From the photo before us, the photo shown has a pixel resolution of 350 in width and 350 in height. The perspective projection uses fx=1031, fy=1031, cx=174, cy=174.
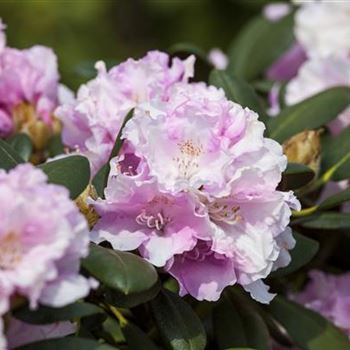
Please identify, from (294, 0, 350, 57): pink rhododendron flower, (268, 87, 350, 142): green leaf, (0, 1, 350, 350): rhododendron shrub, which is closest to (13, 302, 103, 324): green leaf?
(0, 1, 350, 350): rhododendron shrub

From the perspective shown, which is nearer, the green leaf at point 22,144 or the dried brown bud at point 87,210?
the dried brown bud at point 87,210

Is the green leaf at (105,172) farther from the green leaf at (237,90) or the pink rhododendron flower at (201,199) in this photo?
the green leaf at (237,90)

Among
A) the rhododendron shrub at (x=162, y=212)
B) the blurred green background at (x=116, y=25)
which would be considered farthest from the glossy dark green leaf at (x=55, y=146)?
the blurred green background at (x=116, y=25)

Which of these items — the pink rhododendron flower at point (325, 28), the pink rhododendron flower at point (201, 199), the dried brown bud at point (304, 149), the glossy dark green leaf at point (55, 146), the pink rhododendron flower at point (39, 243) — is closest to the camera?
the pink rhododendron flower at point (39, 243)

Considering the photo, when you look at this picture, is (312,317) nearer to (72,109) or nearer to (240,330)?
Answer: (240,330)

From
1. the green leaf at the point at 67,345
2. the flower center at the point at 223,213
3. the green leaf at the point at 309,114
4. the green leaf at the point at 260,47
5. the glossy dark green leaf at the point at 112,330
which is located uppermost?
the flower center at the point at 223,213

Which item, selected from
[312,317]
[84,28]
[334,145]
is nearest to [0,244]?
[312,317]

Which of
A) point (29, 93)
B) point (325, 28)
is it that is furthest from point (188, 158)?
point (325, 28)

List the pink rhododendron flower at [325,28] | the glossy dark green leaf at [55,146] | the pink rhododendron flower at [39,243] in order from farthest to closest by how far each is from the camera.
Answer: the pink rhododendron flower at [325,28], the glossy dark green leaf at [55,146], the pink rhododendron flower at [39,243]
